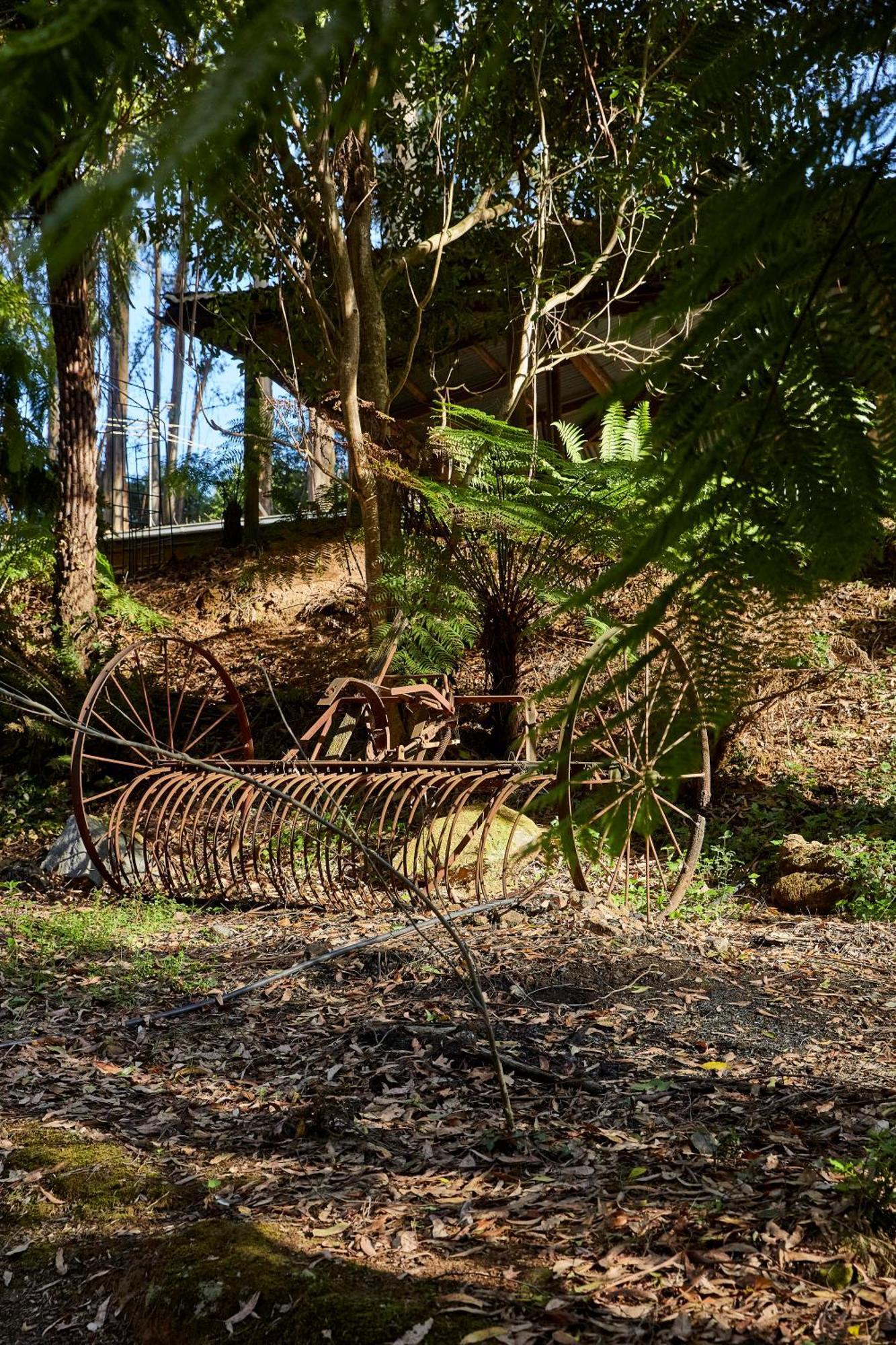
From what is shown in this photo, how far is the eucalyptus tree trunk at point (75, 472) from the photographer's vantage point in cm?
706

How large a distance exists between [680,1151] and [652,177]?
1.96 metres

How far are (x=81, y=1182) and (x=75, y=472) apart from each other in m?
5.65

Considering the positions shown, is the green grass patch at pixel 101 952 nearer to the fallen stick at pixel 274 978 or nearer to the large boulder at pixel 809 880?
the fallen stick at pixel 274 978

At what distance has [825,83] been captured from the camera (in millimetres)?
795

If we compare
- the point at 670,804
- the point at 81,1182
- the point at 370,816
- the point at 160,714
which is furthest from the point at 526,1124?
the point at 160,714

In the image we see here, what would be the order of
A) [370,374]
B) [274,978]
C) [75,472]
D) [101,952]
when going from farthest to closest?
[75,472]
[370,374]
[101,952]
[274,978]

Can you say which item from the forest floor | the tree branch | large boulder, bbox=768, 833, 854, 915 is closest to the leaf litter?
the forest floor

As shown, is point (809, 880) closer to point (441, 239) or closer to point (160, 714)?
point (441, 239)

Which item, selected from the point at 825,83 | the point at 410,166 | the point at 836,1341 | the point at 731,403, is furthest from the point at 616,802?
the point at 410,166

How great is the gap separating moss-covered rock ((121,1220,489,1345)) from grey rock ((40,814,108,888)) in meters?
3.60

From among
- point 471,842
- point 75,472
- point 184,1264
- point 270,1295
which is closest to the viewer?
point 270,1295

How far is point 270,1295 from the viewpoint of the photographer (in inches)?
71.9

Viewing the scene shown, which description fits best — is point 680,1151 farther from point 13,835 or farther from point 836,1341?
point 13,835

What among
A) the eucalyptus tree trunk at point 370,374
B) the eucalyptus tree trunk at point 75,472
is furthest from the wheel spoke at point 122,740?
the eucalyptus tree trunk at point 370,374
